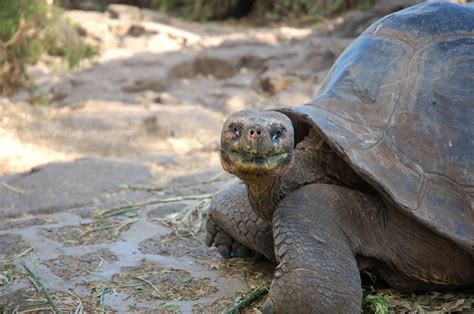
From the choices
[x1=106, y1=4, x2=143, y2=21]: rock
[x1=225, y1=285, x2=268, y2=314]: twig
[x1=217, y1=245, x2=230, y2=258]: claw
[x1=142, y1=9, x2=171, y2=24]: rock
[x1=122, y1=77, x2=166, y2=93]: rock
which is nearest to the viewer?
[x1=225, y1=285, x2=268, y2=314]: twig

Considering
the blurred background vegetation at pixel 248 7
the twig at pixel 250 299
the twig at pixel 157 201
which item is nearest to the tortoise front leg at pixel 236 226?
the twig at pixel 250 299

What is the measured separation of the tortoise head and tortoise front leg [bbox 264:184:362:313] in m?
0.21

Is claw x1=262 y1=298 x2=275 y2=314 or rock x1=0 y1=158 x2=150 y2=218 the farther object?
rock x1=0 y1=158 x2=150 y2=218

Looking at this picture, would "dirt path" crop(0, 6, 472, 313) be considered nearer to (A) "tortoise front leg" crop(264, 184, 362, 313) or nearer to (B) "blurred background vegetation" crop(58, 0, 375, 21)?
(A) "tortoise front leg" crop(264, 184, 362, 313)

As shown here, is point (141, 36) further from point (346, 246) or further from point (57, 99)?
point (346, 246)

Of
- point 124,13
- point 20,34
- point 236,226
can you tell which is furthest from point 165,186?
point 124,13

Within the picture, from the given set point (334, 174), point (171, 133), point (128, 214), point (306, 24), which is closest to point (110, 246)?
point (128, 214)

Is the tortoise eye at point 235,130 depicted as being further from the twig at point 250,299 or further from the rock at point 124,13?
the rock at point 124,13

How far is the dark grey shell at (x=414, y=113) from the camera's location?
86.0 inches

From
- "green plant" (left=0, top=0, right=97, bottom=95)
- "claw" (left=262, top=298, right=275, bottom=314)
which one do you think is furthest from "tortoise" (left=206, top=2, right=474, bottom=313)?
"green plant" (left=0, top=0, right=97, bottom=95)

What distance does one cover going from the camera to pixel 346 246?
217 cm

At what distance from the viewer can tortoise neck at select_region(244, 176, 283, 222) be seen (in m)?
2.24

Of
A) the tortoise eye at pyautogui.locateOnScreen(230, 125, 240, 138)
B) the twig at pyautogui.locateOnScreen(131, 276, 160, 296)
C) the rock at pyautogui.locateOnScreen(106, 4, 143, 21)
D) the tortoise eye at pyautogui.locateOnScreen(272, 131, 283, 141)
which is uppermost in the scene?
the tortoise eye at pyautogui.locateOnScreen(230, 125, 240, 138)

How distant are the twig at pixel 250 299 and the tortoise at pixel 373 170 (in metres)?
0.19
